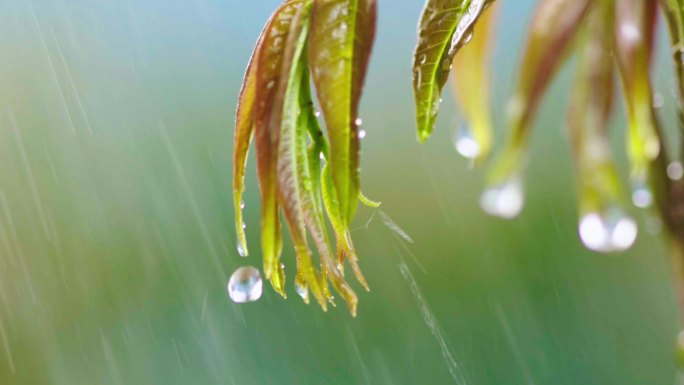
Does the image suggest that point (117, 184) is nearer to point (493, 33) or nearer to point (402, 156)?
point (402, 156)

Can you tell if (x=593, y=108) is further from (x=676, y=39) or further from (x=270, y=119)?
(x=270, y=119)

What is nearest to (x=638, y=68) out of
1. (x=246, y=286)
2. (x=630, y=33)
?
(x=630, y=33)

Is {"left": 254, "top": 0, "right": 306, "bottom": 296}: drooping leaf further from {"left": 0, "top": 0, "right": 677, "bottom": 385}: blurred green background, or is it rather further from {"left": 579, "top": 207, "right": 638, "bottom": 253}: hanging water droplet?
{"left": 0, "top": 0, "right": 677, "bottom": 385}: blurred green background

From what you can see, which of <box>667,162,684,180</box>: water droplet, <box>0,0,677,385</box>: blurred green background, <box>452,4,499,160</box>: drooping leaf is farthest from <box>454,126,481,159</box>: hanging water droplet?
<box>0,0,677,385</box>: blurred green background

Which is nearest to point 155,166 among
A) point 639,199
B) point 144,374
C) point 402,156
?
point 144,374

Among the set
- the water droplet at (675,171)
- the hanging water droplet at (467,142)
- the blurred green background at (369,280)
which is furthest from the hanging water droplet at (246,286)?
the blurred green background at (369,280)

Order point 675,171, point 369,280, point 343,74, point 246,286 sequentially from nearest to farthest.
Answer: point 343,74 < point 675,171 < point 246,286 < point 369,280
